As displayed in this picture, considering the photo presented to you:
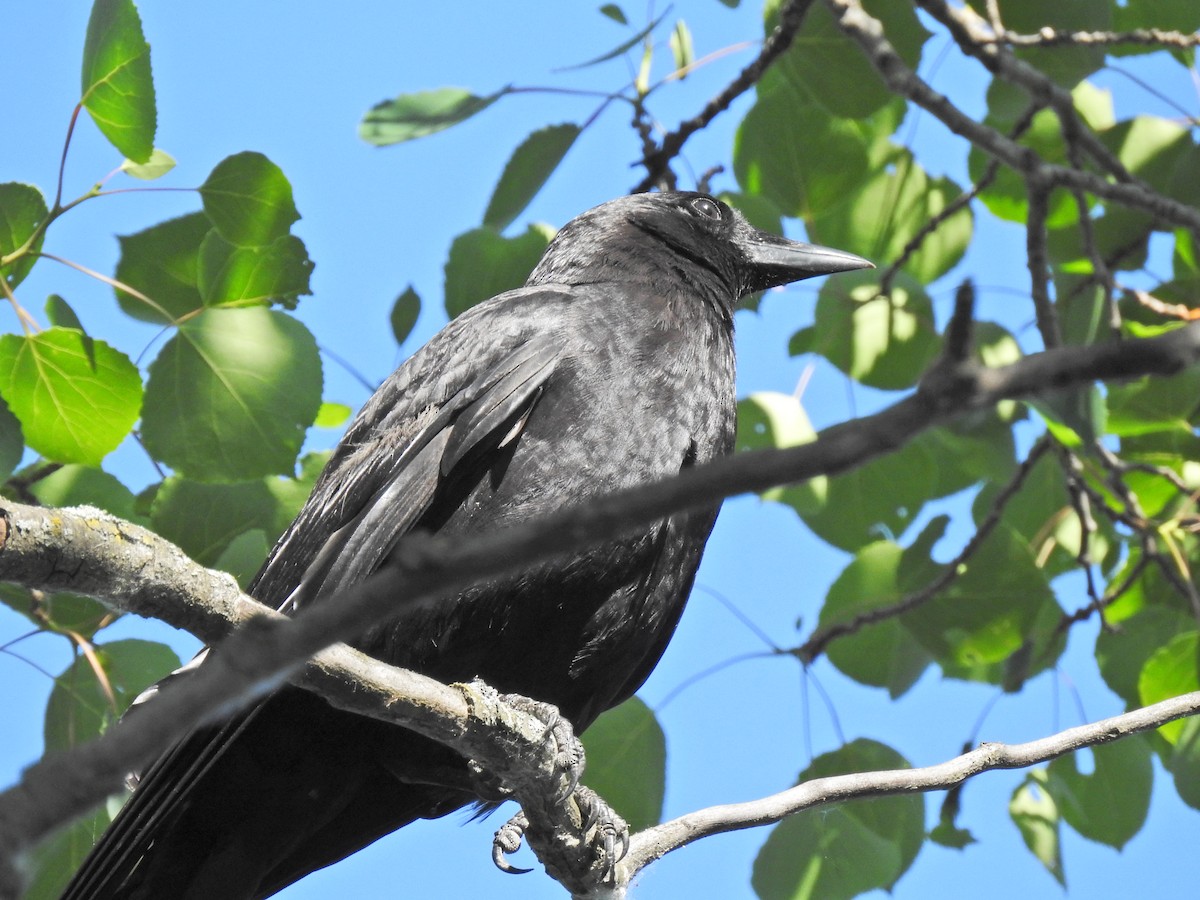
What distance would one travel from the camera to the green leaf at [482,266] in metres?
4.46

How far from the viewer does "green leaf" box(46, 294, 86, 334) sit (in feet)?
11.9

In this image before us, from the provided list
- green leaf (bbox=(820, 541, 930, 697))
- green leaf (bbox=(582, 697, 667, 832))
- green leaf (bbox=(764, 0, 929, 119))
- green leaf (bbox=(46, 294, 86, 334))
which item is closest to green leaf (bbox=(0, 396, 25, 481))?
green leaf (bbox=(46, 294, 86, 334))

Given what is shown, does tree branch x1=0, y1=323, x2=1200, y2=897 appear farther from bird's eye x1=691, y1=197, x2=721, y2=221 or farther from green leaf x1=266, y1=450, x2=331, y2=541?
bird's eye x1=691, y1=197, x2=721, y2=221

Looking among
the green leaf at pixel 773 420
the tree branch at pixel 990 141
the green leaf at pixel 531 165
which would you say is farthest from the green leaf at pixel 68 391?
the tree branch at pixel 990 141

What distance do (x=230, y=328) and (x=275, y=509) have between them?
59 cm

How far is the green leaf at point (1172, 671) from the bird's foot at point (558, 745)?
2149mm

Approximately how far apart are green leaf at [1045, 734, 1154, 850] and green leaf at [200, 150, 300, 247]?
116 inches

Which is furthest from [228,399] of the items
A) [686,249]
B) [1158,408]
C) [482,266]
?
[1158,408]

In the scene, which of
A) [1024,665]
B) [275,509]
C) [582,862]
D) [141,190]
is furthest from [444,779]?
[1024,665]

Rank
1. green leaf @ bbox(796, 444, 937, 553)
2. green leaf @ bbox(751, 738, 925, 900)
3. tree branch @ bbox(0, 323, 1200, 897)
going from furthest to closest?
green leaf @ bbox(796, 444, 937, 553) < green leaf @ bbox(751, 738, 925, 900) < tree branch @ bbox(0, 323, 1200, 897)

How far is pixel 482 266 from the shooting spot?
451 cm

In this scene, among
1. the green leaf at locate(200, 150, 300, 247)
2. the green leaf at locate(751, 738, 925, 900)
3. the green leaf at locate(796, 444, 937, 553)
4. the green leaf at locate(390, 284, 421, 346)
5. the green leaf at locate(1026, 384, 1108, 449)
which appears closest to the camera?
the green leaf at locate(1026, 384, 1108, 449)

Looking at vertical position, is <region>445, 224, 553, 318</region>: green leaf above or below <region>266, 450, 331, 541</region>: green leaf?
above

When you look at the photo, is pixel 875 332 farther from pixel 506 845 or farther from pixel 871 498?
pixel 506 845
